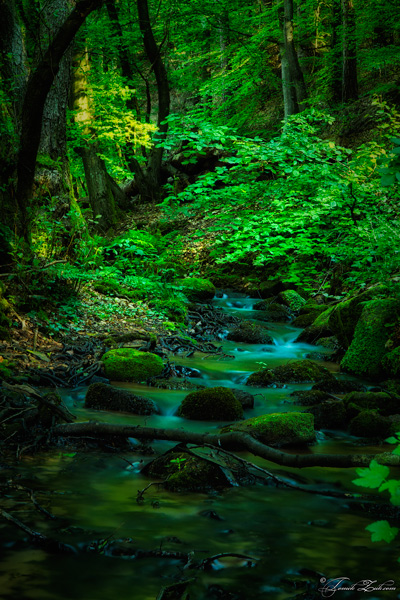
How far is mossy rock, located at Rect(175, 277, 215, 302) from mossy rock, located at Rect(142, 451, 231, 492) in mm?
8801

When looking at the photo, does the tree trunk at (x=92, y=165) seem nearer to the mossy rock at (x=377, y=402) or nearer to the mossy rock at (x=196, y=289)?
the mossy rock at (x=196, y=289)

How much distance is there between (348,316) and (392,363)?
1506mm

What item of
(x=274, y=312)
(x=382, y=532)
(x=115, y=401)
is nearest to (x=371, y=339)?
(x=115, y=401)

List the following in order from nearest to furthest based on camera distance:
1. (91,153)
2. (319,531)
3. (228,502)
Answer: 1. (319,531)
2. (228,502)
3. (91,153)

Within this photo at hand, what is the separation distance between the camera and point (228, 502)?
3.49 metres

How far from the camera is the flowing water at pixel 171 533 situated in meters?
2.42

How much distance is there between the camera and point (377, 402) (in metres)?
5.65

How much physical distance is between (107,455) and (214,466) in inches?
40.4

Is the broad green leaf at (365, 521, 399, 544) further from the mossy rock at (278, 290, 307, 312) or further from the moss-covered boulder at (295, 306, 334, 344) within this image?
the mossy rock at (278, 290, 307, 312)

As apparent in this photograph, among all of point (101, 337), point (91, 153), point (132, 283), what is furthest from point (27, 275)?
point (91, 153)

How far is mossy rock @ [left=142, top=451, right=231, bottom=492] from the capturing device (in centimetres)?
366

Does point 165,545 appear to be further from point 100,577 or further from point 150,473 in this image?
point 150,473

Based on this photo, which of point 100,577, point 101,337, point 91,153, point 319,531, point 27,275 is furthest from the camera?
point 91,153

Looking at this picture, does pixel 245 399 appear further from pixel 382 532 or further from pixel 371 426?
pixel 382 532
